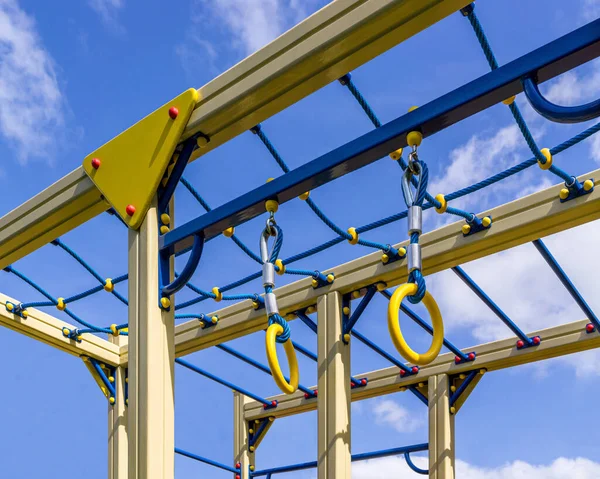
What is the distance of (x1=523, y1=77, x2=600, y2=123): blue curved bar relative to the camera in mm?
2004

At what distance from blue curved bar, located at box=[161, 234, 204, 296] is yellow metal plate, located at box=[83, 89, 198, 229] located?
202 millimetres

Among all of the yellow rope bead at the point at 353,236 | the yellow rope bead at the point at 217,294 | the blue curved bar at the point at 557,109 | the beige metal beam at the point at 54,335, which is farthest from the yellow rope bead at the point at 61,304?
the blue curved bar at the point at 557,109

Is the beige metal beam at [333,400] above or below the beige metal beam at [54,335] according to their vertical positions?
below

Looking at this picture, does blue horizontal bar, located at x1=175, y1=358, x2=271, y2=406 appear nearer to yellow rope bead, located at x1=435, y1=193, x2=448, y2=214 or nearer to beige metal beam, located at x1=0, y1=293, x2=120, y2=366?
beige metal beam, located at x1=0, y1=293, x2=120, y2=366

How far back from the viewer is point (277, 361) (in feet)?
7.70

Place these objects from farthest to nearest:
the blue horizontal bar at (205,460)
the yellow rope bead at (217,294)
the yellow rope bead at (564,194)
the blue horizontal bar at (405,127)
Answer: the blue horizontal bar at (205,460) → the yellow rope bead at (217,294) → the yellow rope bead at (564,194) → the blue horizontal bar at (405,127)

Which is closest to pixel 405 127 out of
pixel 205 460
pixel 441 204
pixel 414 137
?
pixel 414 137

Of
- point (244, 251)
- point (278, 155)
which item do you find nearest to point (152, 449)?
point (278, 155)

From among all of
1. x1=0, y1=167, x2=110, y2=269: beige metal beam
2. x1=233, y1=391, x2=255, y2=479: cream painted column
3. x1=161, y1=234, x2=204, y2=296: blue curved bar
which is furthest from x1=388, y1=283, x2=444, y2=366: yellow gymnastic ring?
x1=233, y1=391, x2=255, y2=479: cream painted column

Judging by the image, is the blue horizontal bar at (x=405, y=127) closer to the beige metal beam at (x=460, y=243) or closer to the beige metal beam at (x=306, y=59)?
the beige metal beam at (x=306, y=59)

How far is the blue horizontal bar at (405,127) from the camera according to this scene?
6.97 ft

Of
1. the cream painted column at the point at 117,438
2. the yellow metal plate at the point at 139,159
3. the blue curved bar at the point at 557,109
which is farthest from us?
the cream painted column at the point at 117,438

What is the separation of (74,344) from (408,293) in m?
3.36

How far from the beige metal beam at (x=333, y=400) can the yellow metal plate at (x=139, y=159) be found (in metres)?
1.46
